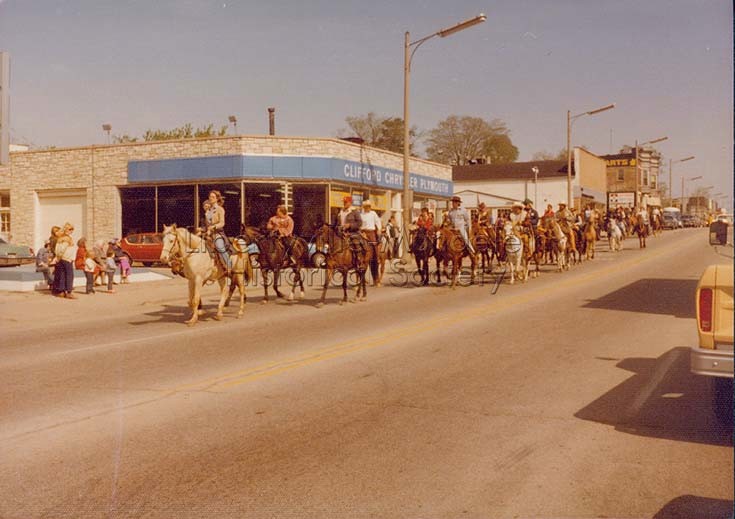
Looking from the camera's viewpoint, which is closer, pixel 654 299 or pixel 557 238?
pixel 654 299

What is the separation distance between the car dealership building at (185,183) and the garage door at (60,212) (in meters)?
0.05

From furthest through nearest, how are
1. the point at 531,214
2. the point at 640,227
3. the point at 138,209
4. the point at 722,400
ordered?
the point at 640,227 → the point at 138,209 → the point at 531,214 → the point at 722,400

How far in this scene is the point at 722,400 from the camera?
658cm

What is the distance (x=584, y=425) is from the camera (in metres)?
6.73

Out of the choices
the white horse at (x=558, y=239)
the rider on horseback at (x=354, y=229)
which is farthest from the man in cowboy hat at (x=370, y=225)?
the white horse at (x=558, y=239)

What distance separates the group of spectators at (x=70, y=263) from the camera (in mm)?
19406

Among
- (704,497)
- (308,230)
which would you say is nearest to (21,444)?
(704,497)

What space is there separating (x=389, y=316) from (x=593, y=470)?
9471 mm

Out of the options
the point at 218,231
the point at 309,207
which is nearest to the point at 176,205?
the point at 309,207

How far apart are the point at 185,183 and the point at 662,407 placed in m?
30.3

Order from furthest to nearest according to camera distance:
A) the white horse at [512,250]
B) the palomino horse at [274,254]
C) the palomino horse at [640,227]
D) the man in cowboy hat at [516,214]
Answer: the palomino horse at [640,227], the man in cowboy hat at [516,214], the white horse at [512,250], the palomino horse at [274,254]

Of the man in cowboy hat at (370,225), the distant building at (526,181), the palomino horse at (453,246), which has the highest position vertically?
the distant building at (526,181)

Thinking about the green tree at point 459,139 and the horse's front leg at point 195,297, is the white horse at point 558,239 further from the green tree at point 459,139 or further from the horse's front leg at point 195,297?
the green tree at point 459,139

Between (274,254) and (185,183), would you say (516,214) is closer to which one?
(274,254)
